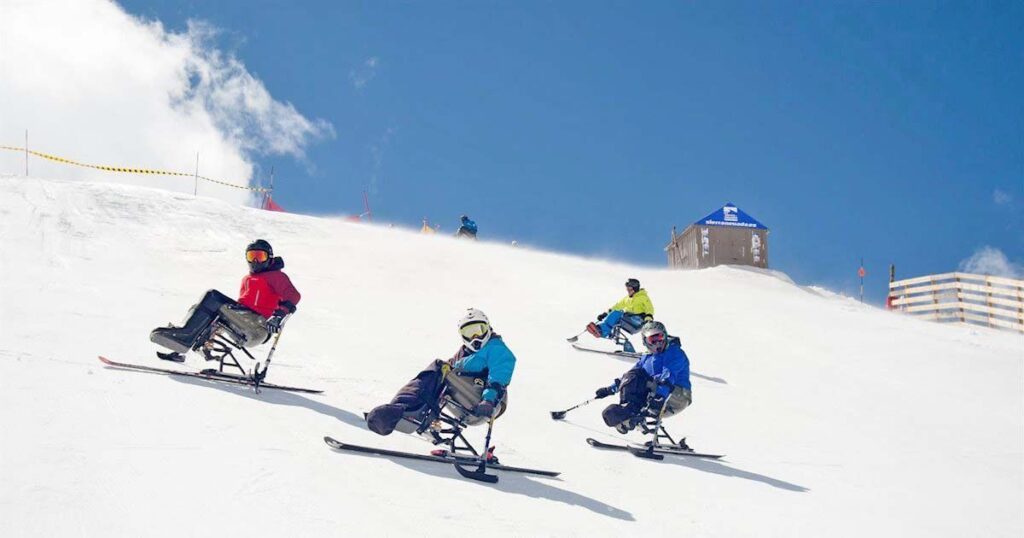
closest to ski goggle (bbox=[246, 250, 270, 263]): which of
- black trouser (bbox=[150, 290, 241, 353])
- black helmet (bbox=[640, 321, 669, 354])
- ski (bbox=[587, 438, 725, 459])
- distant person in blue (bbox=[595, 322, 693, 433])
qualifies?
black trouser (bbox=[150, 290, 241, 353])

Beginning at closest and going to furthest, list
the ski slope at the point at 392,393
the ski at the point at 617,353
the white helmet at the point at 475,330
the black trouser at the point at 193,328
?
the ski slope at the point at 392,393 → the white helmet at the point at 475,330 → the black trouser at the point at 193,328 → the ski at the point at 617,353

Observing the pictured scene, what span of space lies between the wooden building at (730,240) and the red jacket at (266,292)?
25.3 metres

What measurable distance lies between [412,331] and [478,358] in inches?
235

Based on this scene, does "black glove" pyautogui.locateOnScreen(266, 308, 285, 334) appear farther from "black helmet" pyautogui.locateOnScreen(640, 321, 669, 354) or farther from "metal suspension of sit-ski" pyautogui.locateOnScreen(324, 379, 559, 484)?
"black helmet" pyautogui.locateOnScreen(640, 321, 669, 354)

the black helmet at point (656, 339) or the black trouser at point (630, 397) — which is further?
the black helmet at point (656, 339)

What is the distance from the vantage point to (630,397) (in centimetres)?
817

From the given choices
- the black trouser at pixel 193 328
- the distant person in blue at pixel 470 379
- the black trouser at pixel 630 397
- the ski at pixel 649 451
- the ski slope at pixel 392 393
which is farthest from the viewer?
the black trouser at pixel 630 397

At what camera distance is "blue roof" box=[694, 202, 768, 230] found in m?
31.5

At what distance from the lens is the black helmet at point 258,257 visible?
7.88 m

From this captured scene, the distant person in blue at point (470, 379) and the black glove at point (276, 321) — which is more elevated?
the black glove at point (276, 321)

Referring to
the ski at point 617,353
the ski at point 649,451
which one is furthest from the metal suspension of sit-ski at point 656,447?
the ski at point 617,353

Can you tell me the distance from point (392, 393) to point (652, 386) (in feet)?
8.84

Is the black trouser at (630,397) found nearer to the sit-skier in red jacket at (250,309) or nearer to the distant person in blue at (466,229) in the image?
the sit-skier in red jacket at (250,309)

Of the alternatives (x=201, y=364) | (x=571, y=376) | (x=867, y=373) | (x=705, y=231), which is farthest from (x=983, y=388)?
(x=705, y=231)
